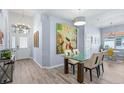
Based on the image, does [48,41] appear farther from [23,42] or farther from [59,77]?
[23,42]

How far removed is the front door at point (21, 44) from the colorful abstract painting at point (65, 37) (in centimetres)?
239

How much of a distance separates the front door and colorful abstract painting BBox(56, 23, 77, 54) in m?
2.39

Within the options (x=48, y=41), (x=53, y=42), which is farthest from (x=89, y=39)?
(x=48, y=41)

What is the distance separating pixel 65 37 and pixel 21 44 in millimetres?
2706

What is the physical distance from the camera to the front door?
5.03 metres

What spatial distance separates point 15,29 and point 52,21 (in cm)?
227

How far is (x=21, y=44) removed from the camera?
17.7ft

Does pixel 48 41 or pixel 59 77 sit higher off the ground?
pixel 48 41

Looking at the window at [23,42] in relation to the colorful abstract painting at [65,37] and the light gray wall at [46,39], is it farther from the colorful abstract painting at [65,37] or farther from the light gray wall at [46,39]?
the colorful abstract painting at [65,37]

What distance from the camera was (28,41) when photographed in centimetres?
568

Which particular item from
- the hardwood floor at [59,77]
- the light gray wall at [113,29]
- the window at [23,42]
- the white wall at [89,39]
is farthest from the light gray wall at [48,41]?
the window at [23,42]

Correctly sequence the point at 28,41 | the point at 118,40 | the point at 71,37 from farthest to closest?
1. the point at 28,41
2. the point at 71,37
3. the point at 118,40
